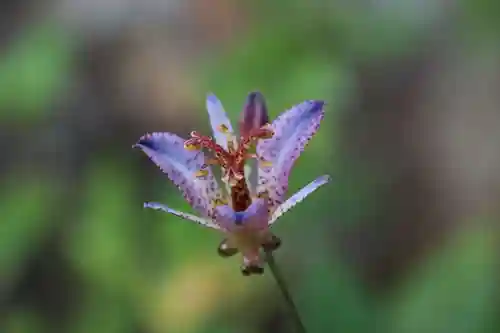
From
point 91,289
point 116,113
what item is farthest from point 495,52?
point 91,289

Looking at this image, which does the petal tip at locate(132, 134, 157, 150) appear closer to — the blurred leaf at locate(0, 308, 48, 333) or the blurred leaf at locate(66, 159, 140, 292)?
the blurred leaf at locate(66, 159, 140, 292)

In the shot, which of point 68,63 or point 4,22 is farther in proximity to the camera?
point 4,22

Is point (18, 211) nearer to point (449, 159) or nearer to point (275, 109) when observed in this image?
point (275, 109)

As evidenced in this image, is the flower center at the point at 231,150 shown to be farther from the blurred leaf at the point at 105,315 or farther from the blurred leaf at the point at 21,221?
the blurred leaf at the point at 21,221

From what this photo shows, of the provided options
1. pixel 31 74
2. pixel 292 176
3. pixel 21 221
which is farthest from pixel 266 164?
pixel 31 74

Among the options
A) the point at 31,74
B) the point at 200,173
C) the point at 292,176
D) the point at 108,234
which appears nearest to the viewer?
the point at 200,173

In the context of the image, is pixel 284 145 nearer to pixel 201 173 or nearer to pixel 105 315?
pixel 201 173
